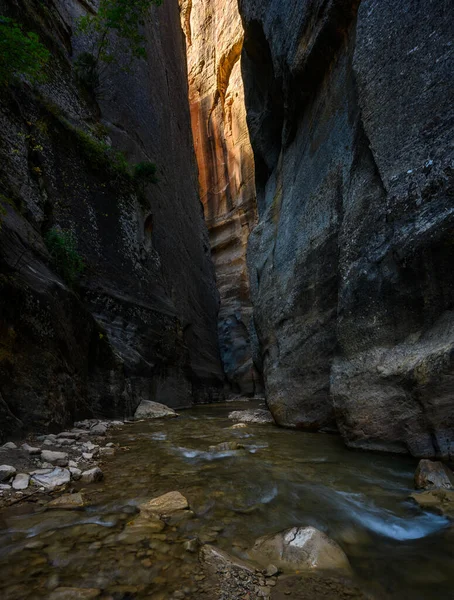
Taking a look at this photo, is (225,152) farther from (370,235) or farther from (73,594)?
(73,594)

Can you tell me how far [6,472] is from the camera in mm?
2832

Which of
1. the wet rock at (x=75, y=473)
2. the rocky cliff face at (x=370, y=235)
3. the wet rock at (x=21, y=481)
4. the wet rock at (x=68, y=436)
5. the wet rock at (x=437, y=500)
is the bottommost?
the wet rock at (x=437, y=500)

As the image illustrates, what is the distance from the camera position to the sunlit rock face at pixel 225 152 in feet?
85.2

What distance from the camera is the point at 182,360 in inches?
547

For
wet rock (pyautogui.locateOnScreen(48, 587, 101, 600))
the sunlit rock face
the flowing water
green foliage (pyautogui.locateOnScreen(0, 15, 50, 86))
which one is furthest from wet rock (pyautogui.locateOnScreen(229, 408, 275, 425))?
the sunlit rock face

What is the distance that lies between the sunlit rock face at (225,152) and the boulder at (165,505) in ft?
68.1

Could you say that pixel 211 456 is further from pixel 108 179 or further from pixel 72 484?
pixel 108 179

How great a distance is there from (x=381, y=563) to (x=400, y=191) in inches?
153

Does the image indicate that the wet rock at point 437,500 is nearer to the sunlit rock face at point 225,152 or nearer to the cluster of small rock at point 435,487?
the cluster of small rock at point 435,487

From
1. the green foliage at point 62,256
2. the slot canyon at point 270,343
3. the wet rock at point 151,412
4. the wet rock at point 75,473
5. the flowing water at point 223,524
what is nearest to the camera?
the flowing water at point 223,524

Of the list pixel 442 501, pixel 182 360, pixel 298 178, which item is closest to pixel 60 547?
pixel 442 501

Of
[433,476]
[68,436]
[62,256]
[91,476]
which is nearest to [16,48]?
[62,256]

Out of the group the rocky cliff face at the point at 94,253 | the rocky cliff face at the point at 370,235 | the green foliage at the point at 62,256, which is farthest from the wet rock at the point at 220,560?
the green foliage at the point at 62,256

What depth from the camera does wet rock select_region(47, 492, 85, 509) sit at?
2.44 metres
